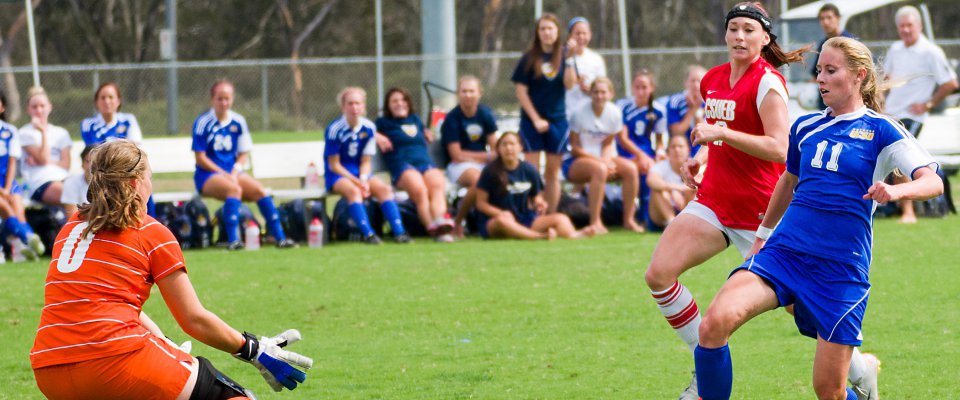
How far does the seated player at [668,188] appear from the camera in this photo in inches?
467

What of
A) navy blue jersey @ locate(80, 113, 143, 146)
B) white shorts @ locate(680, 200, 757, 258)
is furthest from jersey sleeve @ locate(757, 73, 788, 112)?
navy blue jersey @ locate(80, 113, 143, 146)

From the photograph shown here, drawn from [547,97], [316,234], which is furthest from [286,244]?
[547,97]

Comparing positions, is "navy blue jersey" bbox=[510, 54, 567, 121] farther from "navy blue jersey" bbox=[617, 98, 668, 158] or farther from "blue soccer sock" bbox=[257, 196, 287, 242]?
"blue soccer sock" bbox=[257, 196, 287, 242]

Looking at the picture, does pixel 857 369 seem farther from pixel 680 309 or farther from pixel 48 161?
pixel 48 161

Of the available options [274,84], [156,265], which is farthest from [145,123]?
[156,265]

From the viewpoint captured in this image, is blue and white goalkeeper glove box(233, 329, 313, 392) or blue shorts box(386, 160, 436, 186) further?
blue shorts box(386, 160, 436, 186)

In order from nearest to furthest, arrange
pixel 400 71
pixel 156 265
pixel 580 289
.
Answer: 1. pixel 156 265
2. pixel 580 289
3. pixel 400 71

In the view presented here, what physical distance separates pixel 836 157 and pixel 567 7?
37731mm

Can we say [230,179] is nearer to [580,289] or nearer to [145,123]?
[580,289]

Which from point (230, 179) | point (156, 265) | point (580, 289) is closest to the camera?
point (156, 265)

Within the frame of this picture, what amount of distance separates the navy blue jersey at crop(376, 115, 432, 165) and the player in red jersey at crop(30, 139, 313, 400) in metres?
8.32

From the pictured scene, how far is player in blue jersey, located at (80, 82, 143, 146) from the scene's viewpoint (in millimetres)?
11352

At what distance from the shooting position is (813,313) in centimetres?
448

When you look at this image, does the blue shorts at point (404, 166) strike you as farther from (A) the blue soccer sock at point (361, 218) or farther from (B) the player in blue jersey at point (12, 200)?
(B) the player in blue jersey at point (12, 200)
